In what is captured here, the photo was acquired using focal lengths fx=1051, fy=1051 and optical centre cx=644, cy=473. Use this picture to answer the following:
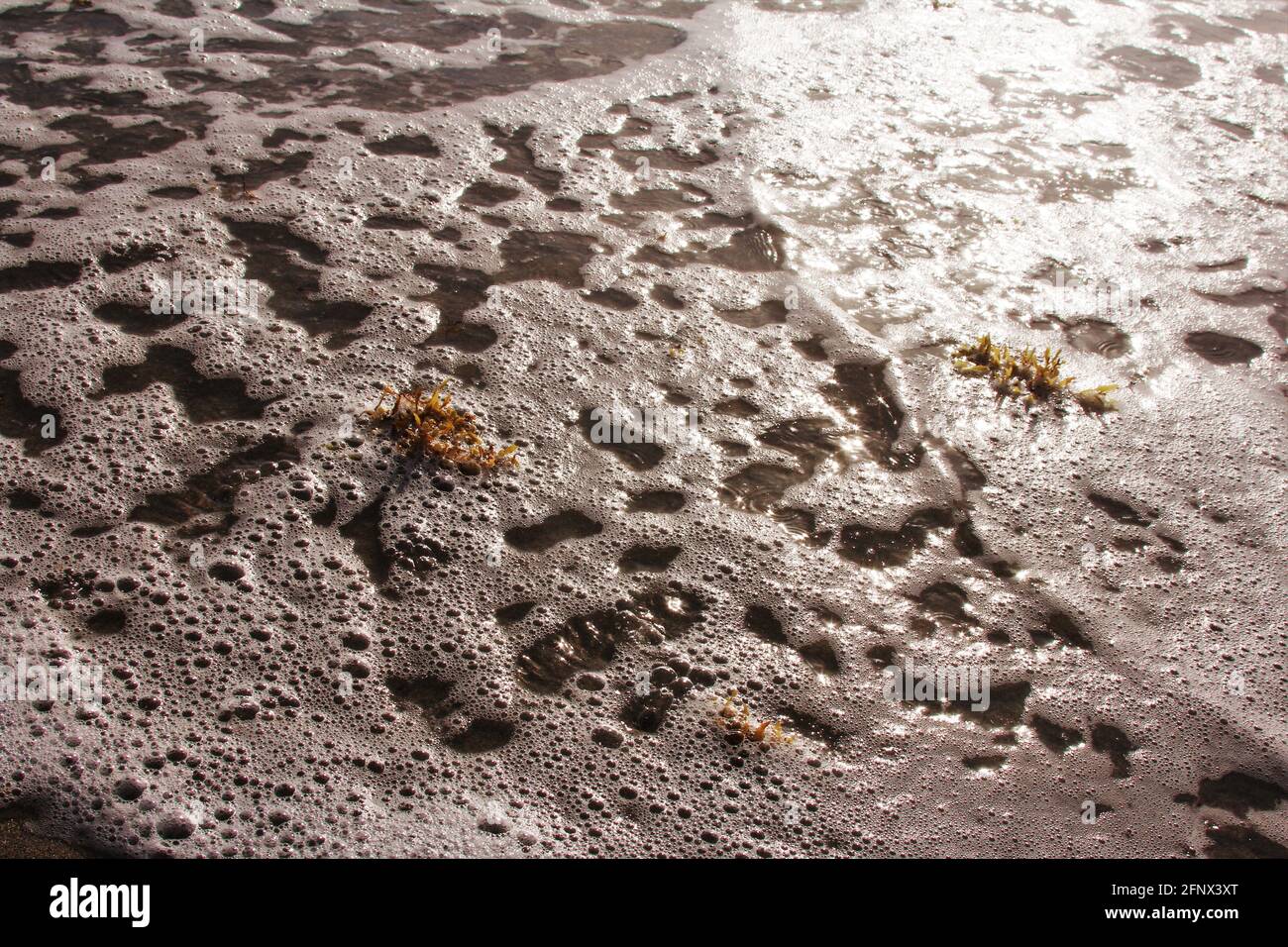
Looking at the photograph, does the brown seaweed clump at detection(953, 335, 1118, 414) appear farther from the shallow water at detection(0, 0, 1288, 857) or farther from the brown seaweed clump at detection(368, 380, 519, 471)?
the brown seaweed clump at detection(368, 380, 519, 471)

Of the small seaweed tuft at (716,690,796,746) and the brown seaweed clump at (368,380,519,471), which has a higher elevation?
the brown seaweed clump at (368,380,519,471)

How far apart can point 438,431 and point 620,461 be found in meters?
0.68

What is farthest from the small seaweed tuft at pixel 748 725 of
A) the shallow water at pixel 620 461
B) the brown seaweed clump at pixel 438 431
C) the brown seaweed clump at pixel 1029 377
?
the brown seaweed clump at pixel 1029 377

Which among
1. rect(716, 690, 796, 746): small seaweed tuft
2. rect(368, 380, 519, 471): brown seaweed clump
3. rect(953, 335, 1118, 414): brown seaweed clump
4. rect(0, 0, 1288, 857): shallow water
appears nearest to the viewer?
rect(0, 0, 1288, 857): shallow water

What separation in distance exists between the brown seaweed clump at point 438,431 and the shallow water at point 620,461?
0.07 m

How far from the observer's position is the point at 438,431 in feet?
12.6

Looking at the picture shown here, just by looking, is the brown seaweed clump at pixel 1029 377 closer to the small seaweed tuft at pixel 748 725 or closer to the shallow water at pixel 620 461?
the shallow water at pixel 620 461

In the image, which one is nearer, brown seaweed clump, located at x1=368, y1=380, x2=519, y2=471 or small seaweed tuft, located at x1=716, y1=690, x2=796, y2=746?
small seaweed tuft, located at x1=716, y1=690, x2=796, y2=746

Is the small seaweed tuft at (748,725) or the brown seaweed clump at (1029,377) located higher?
the brown seaweed clump at (1029,377)

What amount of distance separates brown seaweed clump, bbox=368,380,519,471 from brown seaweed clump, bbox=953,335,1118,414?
2114mm

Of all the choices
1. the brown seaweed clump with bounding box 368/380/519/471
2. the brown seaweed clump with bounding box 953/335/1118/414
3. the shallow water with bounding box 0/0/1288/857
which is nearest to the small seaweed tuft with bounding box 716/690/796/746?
the shallow water with bounding box 0/0/1288/857

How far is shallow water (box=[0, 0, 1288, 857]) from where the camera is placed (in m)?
2.94

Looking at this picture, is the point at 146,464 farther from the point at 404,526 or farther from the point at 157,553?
the point at 404,526

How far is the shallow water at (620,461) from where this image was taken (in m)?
2.94
